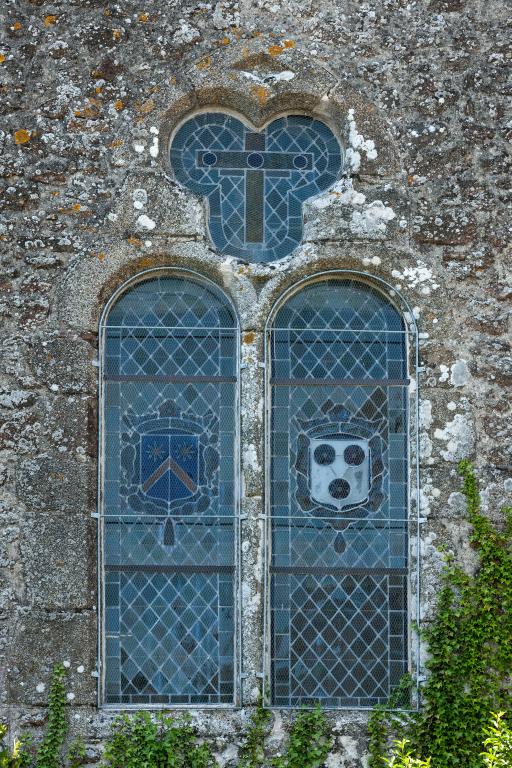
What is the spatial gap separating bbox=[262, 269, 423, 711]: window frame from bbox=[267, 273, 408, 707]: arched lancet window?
0.03 m

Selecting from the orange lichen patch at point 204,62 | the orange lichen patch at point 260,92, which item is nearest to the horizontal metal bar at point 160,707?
the orange lichen patch at point 260,92

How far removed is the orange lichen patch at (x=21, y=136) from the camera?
19.8 feet

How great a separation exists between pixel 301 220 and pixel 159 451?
1372 millimetres

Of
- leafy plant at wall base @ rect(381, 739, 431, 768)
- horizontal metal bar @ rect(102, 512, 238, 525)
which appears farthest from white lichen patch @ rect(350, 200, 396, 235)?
leafy plant at wall base @ rect(381, 739, 431, 768)

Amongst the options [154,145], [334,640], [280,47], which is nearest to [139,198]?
[154,145]

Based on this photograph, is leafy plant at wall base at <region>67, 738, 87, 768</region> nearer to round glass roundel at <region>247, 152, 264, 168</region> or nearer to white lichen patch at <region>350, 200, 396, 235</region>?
white lichen patch at <region>350, 200, 396, 235</region>

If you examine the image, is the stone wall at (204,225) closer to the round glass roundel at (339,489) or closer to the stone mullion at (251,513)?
the stone mullion at (251,513)

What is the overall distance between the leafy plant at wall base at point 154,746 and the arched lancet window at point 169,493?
16 centimetres

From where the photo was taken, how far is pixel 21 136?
6043mm

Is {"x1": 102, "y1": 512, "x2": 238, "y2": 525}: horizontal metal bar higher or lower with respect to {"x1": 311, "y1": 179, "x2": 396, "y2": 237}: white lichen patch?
lower

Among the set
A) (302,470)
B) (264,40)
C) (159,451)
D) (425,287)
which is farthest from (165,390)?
(264,40)

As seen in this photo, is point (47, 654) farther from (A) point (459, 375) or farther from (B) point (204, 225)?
(A) point (459, 375)

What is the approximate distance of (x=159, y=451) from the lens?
592cm

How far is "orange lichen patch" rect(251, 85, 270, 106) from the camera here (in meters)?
6.14
